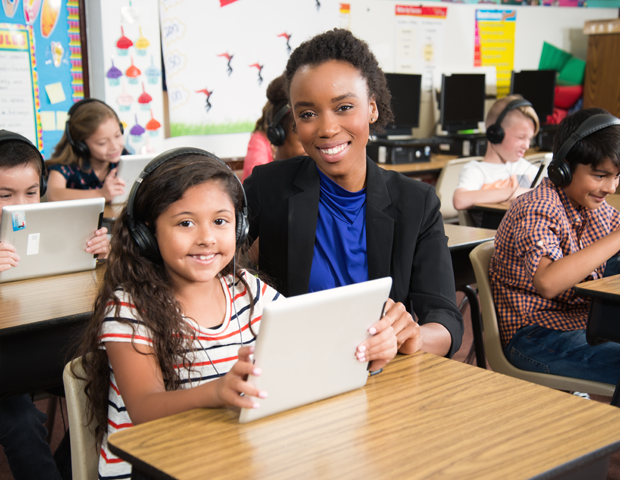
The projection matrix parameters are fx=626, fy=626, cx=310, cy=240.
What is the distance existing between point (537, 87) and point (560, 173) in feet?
14.2

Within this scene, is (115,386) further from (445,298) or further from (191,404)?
(445,298)

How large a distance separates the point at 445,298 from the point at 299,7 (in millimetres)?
3610

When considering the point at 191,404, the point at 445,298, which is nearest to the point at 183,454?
the point at 191,404

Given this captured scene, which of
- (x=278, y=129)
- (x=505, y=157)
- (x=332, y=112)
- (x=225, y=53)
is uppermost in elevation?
(x=225, y=53)

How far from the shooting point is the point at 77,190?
9.34 feet

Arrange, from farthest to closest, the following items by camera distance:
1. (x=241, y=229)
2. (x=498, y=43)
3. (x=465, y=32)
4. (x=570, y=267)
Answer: (x=498, y=43) → (x=465, y=32) → (x=570, y=267) → (x=241, y=229)

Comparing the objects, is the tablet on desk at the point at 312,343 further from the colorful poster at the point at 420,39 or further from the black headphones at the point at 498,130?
the colorful poster at the point at 420,39

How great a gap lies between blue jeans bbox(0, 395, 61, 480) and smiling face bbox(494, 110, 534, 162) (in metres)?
2.62

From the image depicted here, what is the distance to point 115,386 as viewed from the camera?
Result: 1.08m

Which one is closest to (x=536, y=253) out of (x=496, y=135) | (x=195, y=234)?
(x=195, y=234)

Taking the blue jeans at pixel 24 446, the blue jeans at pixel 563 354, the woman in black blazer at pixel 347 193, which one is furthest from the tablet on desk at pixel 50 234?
the blue jeans at pixel 563 354

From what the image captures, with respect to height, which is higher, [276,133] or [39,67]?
[39,67]

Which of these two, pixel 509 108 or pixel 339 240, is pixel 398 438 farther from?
pixel 509 108

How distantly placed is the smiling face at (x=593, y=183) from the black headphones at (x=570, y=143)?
0.03 metres
